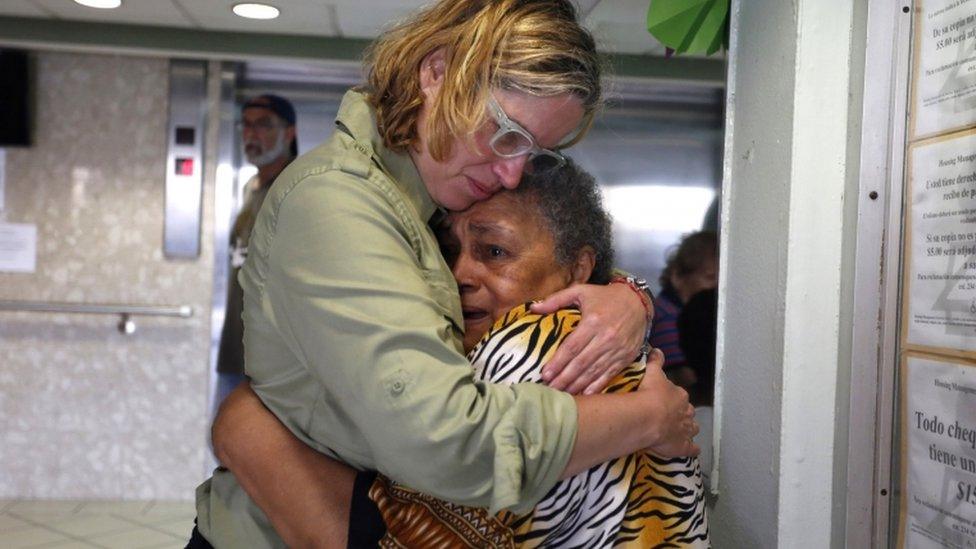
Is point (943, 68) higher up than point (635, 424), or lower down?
higher up

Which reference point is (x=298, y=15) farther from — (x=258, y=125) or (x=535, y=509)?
(x=535, y=509)

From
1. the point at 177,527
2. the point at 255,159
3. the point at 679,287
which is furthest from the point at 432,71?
the point at 255,159

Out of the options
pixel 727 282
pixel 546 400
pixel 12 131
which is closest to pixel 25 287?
pixel 12 131

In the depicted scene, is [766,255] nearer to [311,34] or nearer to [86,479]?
[311,34]

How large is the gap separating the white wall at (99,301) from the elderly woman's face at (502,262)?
363 cm

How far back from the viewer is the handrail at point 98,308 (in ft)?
15.2

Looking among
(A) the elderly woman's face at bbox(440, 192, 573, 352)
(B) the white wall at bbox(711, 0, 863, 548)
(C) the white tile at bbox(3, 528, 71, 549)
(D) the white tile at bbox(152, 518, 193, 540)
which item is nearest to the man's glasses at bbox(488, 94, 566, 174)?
(A) the elderly woman's face at bbox(440, 192, 573, 352)

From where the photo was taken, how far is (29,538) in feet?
13.3

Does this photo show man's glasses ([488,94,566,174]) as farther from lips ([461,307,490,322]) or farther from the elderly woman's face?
lips ([461,307,490,322])

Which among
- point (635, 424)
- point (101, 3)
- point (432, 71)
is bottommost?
point (635, 424)

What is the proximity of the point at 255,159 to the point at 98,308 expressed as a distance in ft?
3.61

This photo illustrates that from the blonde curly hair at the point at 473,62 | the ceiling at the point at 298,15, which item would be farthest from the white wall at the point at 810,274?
the ceiling at the point at 298,15

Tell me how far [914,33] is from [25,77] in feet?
14.8

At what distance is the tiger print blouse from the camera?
121 centimetres
